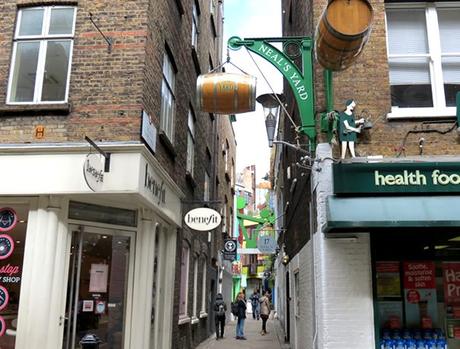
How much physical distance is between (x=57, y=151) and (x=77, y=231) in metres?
1.34

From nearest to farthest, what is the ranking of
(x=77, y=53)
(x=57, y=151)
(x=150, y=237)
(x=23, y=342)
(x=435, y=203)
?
1. (x=435, y=203)
2. (x=23, y=342)
3. (x=57, y=151)
4. (x=77, y=53)
5. (x=150, y=237)

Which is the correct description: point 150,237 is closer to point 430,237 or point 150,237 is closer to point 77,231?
point 77,231

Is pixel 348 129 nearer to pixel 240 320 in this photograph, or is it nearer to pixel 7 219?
pixel 7 219

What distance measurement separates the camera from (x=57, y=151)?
26.5ft

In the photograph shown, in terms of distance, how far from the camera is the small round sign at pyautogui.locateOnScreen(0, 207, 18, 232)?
824 cm

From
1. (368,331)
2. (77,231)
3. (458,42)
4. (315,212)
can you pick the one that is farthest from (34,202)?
(458,42)

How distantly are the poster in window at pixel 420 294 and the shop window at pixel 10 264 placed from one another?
5.88 metres

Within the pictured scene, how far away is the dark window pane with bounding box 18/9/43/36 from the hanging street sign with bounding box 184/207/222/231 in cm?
484

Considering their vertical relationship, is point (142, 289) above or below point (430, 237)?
below

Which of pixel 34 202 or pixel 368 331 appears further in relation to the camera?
pixel 34 202

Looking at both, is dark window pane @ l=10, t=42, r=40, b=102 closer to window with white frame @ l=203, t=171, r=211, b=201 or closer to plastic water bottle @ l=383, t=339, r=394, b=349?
plastic water bottle @ l=383, t=339, r=394, b=349

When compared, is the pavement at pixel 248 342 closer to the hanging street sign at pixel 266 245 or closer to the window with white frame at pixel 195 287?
the window with white frame at pixel 195 287

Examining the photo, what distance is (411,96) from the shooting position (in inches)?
324

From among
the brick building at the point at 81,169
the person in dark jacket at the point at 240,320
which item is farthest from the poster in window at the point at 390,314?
the person in dark jacket at the point at 240,320
